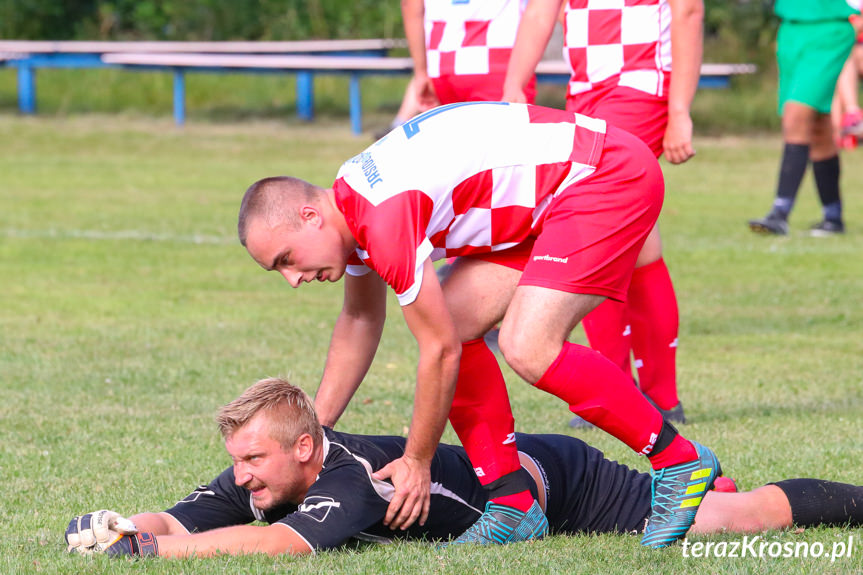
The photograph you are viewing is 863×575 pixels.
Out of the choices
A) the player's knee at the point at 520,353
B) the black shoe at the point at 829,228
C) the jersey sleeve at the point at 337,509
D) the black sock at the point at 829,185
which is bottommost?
the black shoe at the point at 829,228

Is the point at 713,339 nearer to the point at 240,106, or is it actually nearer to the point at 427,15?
the point at 427,15

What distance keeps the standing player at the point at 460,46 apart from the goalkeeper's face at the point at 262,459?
3288 millimetres

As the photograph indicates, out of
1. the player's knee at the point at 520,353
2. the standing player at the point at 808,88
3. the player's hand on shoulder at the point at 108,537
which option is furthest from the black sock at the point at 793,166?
the player's hand on shoulder at the point at 108,537

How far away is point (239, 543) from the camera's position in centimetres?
340

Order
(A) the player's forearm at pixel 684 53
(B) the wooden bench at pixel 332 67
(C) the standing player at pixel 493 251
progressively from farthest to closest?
(B) the wooden bench at pixel 332 67 < (A) the player's forearm at pixel 684 53 < (C) the standing player at pixel 493 251

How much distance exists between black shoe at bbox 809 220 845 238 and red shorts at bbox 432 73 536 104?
4488 mm

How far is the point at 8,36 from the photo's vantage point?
944 inches

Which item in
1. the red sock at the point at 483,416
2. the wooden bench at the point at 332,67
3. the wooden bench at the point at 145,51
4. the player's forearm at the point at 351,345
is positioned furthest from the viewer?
the wooden bench at the point at 145,51

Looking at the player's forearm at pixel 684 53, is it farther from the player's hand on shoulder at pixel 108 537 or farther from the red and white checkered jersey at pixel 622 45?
the player's hand on shoulder at pixel 108 537

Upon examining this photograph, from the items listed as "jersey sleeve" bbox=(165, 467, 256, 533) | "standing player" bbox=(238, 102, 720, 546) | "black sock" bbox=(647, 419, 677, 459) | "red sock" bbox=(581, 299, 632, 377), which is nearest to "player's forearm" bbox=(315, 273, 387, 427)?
"standing player" bbox=(238, 102, 720, 546)

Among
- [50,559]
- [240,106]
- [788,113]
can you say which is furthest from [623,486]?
[240,106]

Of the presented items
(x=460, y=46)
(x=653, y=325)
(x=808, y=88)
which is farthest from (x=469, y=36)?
(x=808, y=88)

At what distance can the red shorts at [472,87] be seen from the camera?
255 inches

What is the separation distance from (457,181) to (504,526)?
0.97 meters
